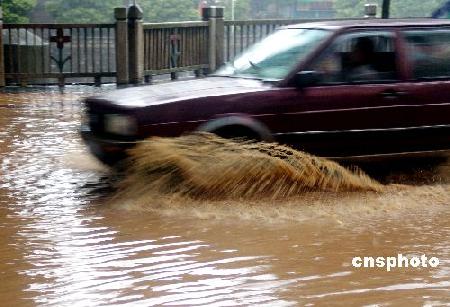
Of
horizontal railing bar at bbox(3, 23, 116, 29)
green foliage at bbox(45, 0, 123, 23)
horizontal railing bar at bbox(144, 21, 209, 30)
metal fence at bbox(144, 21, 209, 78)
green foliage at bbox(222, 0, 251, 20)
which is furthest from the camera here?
green foliage at bbox(222, 0, 251, 20)

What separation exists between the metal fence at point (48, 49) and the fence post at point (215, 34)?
2356 mm

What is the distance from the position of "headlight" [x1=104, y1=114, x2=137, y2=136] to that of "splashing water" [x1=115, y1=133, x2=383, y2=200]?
0.16 m

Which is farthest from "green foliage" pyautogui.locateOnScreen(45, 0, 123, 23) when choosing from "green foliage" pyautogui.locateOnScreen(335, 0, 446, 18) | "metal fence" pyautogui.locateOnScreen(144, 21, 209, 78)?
"metal fence" pyautogui.locateOnScreen(144, 21, 209, 78)

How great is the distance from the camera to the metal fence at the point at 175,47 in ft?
53.1

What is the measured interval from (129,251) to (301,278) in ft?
4.05

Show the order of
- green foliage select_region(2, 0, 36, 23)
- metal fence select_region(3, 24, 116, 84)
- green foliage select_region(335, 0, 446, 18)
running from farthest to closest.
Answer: green foliage select_region(335, 0, 446, 18)
green foliage select_region(2, 0, 36, 23)
metal fence select_region(3, 24, 116, 84)

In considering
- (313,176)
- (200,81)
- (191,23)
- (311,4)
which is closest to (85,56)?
(191,23)

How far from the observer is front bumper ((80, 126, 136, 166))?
6.46m

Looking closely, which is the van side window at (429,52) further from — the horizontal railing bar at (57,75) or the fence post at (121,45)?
the horizontal railing bar at (57,75)

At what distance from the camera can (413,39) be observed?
754cm

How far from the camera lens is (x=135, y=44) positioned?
15.7 m

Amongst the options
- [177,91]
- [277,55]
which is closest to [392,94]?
[277,55]

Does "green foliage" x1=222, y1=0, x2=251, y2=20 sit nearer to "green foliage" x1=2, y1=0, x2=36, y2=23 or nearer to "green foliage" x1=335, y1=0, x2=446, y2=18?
"green foliage" x1=335, y1=0, x2=446, y2=18

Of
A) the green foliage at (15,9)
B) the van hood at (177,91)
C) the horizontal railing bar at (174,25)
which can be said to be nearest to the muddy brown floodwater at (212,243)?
the van hood at (177,91)
